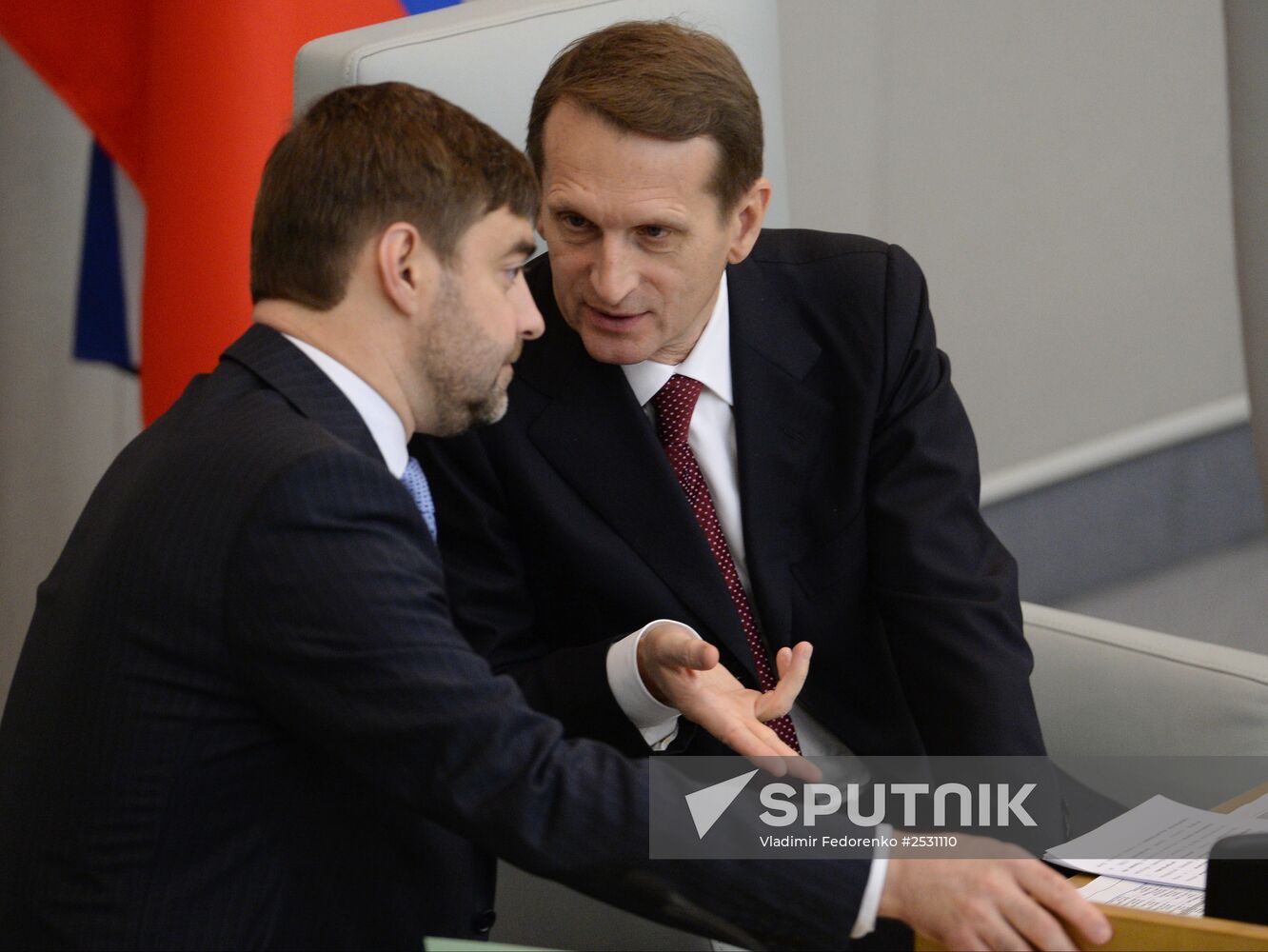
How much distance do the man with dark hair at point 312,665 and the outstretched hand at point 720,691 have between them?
0.27 metres

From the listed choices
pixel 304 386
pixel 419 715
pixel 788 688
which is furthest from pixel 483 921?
pixel 304 386

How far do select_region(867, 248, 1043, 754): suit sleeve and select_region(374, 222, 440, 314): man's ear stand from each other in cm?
68

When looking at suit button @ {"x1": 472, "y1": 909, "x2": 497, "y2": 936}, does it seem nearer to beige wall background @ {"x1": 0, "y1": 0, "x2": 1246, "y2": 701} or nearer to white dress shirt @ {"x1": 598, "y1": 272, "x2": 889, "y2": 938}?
white dress shirt @ {"x1": 598, "y1": 272, "x2": 889, "y2": 938}

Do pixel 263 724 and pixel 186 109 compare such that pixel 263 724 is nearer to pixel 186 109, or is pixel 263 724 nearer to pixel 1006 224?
pixel 186 109

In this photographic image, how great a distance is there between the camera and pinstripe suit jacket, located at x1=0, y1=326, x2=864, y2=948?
3.86ft

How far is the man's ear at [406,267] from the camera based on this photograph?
4.32ft

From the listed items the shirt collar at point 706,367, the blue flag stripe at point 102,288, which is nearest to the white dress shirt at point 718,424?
the shirt collar at point 706,367

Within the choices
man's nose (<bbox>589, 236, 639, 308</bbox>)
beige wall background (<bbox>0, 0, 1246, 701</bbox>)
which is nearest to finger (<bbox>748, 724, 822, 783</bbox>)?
man's nose (<bbox>589, 236, 639, 308</bbox>)

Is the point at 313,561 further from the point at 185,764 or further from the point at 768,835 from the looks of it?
the point at 768,835

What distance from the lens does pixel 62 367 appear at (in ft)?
8.80

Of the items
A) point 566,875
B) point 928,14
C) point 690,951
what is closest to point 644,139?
point 566,875

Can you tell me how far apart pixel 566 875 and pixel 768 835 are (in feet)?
0.54

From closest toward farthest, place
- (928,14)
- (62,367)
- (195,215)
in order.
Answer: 1. (195,215)
2. (62,367)
3. (928,14)

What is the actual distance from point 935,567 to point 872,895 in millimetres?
645
